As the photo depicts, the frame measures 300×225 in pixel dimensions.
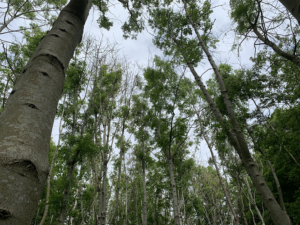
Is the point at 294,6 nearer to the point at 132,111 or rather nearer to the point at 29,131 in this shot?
the point at 29,131

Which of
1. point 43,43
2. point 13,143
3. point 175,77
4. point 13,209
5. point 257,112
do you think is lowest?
point 13,209

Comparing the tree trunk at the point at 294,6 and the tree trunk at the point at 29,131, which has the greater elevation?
the tree trunk at the point at 294,6

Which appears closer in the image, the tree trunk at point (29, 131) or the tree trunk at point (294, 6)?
the tree trunk at point (29, 131)

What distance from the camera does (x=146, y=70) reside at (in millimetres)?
9305

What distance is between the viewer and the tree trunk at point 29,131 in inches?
18.4

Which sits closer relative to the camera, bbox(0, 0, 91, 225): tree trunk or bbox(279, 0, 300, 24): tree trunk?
bbox(0, 0, 91, 225): tree trunk

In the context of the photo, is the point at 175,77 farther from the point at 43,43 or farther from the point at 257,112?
the point at 43,43

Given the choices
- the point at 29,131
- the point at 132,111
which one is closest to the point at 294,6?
the point at 29,131

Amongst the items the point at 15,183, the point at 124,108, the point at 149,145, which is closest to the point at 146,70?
the point at 124,108

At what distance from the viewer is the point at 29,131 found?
23.3 inches

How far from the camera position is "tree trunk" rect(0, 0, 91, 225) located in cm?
47

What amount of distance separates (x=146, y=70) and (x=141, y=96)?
1883mm

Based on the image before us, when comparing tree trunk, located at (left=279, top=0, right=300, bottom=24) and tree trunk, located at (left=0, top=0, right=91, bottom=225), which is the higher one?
tree trunk, located at (left=279, top=0, right=300, bottom=24)

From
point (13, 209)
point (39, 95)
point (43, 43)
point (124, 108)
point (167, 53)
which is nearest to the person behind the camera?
point (13, 209)
